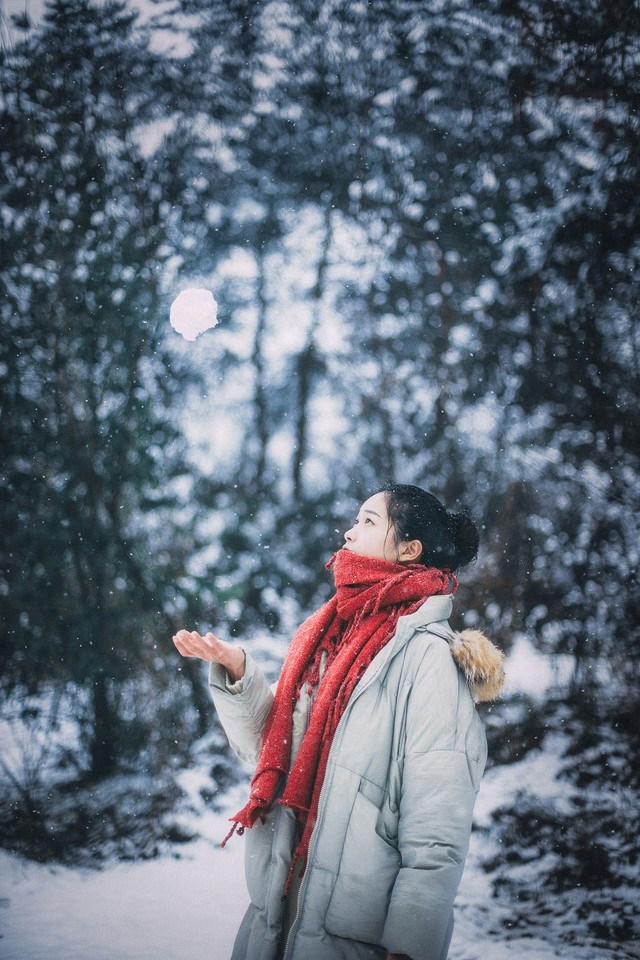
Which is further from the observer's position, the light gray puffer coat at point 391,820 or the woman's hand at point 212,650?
the woman's hand at point 212,650

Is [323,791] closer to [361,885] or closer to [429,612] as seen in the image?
[361,885]

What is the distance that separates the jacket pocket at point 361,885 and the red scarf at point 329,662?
0.45 feet

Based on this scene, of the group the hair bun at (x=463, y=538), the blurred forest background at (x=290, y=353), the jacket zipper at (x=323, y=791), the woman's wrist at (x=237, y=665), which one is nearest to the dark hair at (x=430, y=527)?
the hair bun at (x=463, y=538)

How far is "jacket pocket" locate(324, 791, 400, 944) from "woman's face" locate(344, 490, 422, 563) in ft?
2.16

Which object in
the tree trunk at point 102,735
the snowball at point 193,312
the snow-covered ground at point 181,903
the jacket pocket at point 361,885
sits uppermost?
the snowball at point 193,312

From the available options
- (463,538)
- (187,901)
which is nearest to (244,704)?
(463,538)

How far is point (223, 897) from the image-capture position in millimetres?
3350

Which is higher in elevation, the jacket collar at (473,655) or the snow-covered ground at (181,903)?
the jacket collar at (473,655)

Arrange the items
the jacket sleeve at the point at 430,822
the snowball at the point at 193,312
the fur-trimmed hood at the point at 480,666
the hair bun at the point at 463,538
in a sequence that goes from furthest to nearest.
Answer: the snowball at the point at 193,312, the hair bun at the point at 463,538, the fur-trimmed hood at the point at 480,666, the jacket sleeve at the point at 430,822

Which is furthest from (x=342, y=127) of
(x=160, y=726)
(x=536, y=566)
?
(x=160, y=726)

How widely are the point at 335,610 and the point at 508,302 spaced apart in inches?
129

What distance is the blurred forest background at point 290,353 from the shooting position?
154 inches

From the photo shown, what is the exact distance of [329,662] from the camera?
1.71m

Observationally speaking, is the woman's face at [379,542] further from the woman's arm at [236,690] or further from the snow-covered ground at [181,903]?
the snow-covered ground at [181,903]
